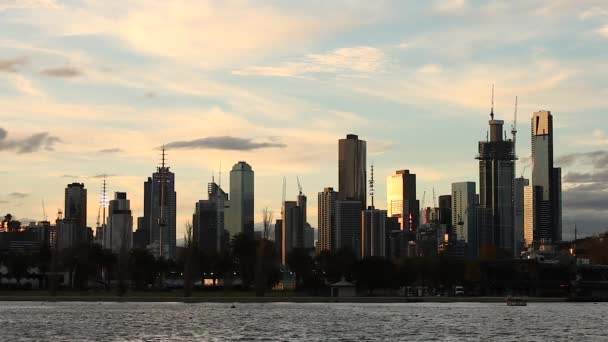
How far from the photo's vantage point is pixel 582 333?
131125 millimetres

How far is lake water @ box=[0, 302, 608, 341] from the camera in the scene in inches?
4715

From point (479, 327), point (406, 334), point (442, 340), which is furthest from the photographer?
point (479, 327)

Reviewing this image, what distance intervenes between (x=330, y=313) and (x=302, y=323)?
Result: 34048 millimetres

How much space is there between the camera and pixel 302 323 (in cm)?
14762

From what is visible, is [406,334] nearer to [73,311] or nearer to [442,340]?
[442,340]

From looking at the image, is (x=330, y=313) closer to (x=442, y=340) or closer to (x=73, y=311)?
(x=73, y=311)

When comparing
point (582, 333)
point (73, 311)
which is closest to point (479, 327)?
point (582, 333)

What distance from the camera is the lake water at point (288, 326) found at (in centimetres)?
11975

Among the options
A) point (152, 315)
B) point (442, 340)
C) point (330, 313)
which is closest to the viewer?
point (442, 340)

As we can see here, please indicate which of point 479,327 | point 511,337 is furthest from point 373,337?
point 479,327

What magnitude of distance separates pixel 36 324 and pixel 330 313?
54.5m

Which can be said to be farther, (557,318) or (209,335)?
(557,318)

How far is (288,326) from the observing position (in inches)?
5507

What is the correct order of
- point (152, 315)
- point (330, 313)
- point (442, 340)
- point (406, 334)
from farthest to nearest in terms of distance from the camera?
point (330, 313) < point (152, 315) < point (406, 334) < point (442, 340)
